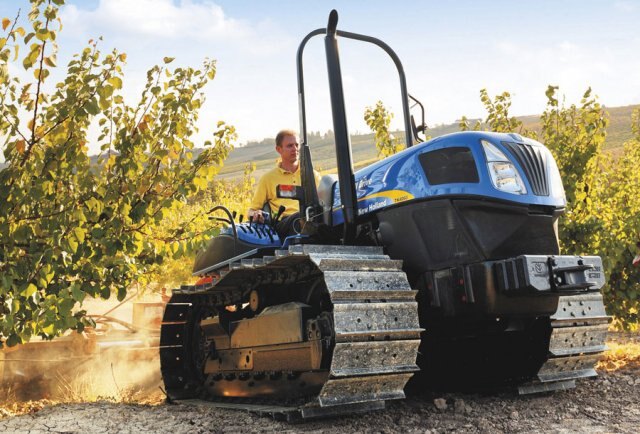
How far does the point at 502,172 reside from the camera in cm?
453

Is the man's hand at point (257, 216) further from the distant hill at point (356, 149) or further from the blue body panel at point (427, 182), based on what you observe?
the distant hill at point (356, 149)

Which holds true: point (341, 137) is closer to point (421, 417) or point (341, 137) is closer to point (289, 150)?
point (289, 150)

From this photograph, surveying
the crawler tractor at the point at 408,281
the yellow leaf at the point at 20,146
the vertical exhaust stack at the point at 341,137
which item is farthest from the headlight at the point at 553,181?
the yellow leaf at the point at 20,146

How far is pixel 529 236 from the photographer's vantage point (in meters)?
4.58

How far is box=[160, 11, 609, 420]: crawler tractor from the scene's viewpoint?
424cm

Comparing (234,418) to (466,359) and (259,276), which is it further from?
(466,359)

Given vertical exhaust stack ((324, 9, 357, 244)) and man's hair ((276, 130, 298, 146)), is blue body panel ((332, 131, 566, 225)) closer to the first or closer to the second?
vertical exhaust stack ((324, 9, 357, 244))

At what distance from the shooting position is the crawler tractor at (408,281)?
4.24 meters

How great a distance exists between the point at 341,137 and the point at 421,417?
196 centimetres

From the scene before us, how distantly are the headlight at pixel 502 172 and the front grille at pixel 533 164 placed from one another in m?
0.08

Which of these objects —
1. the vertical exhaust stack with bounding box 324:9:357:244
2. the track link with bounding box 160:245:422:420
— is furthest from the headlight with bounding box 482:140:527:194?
the vertical exhaust stack with bounding box 324:9:357:244

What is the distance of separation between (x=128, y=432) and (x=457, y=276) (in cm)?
229

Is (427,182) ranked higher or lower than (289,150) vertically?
lower

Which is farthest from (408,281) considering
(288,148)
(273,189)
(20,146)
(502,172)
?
(20,146)
